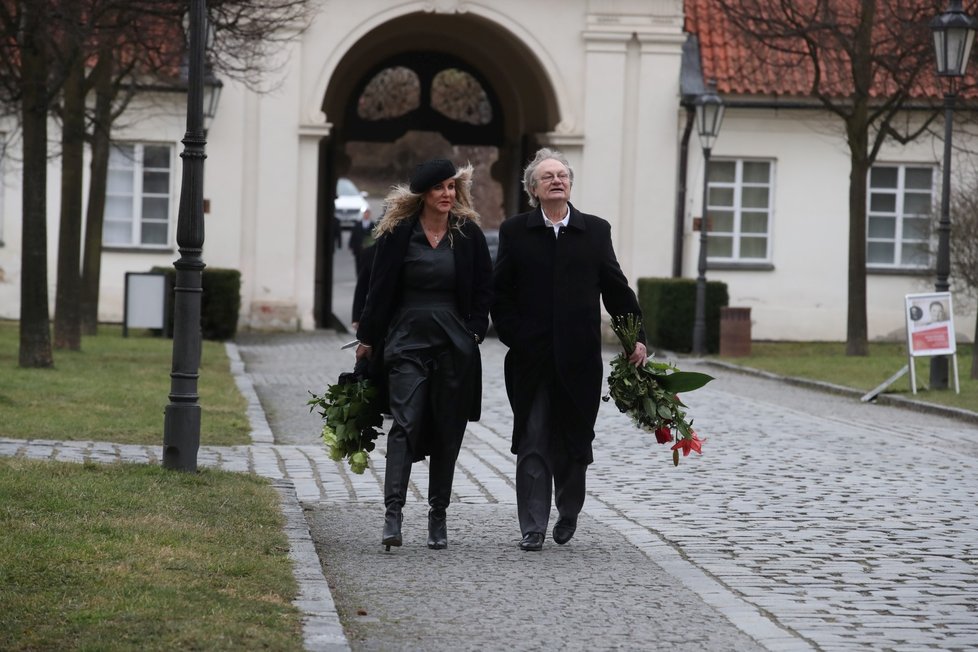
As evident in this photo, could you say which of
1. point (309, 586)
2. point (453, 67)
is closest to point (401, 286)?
point (309, 586)

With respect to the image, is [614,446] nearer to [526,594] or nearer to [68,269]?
[526,594]

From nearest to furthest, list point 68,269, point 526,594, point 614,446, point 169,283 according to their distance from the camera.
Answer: point 526,594, point 614,446, point 68,269, point 169,283

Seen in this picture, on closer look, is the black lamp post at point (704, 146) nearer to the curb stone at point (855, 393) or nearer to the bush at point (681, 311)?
the bush at point (681, 311)

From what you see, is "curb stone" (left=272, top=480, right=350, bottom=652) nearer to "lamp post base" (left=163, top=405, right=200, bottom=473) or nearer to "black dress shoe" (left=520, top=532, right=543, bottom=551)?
"black dress shoe" (left=520, top=532, right=543, bottom=551)

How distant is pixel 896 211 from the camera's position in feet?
97.9

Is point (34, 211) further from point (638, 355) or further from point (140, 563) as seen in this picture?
point (140, 563)

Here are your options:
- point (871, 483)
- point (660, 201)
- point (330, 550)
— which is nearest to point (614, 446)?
point (871, 483)

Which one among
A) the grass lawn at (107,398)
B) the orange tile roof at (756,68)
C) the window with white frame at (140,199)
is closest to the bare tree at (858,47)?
the orange tile roof at (756,68)

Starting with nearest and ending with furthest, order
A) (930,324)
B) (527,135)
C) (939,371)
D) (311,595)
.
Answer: (311,595) → (930,324) → (939,371) → (527,135)

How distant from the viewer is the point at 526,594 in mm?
6676

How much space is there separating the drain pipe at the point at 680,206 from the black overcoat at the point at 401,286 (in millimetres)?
21151

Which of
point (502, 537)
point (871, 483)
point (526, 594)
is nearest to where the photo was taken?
point (526, 594)

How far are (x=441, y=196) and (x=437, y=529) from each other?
1533 millimetres

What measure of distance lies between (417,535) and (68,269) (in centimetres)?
1249
